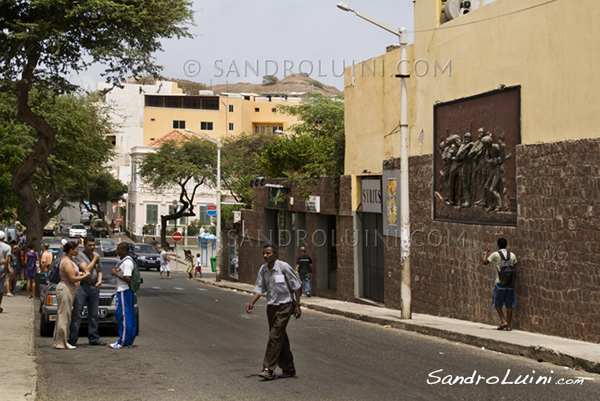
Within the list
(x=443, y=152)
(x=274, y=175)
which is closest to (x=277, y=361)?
(x=443, y=152)

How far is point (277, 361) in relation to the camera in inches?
417

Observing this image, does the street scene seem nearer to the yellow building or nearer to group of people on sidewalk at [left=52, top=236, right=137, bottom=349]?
group of people on sidewalk at [left=52, top=236, right=137, bottom=349]

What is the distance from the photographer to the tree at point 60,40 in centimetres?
2467

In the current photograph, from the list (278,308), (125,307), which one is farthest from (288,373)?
(125,307)

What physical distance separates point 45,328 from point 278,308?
6.65m

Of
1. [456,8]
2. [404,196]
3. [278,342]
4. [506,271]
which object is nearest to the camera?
[278,342]

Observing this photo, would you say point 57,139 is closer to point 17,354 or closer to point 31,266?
point 31,266

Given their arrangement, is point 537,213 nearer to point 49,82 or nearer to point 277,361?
point 277,361

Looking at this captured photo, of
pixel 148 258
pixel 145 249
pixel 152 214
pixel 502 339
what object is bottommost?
pixel 148 258

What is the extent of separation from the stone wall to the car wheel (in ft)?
29.2

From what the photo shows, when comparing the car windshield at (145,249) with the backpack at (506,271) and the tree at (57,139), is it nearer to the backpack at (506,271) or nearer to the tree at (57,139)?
the tree at (57,139)

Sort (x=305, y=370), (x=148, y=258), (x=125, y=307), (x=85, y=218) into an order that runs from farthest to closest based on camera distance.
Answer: (x=85, y=218), (x=148, y=258), (x=125, y=307), (x=305, y=370)

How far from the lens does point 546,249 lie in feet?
50.4

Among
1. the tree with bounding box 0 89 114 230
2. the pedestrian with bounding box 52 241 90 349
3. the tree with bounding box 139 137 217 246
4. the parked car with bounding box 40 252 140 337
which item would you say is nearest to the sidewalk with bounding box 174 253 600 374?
the parked car with bounding box 40 252 140 337
